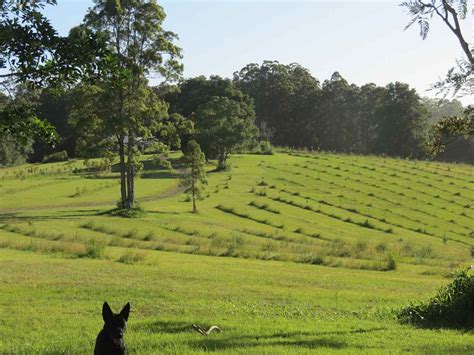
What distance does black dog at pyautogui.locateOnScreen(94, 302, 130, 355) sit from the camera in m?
6.60

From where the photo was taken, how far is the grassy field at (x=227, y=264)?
36.8ft

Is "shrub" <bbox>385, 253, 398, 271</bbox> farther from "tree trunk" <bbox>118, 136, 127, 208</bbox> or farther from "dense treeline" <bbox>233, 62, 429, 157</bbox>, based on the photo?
"dense treeline" <bbox>233, 62, 429, 157</bbox>

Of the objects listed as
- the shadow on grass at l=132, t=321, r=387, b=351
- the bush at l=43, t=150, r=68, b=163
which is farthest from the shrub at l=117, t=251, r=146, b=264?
the bush at l=43, t=150, r=68, b=163

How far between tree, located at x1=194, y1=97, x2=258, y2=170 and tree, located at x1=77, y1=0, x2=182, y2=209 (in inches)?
1232

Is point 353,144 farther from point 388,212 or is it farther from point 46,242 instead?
point 46,242

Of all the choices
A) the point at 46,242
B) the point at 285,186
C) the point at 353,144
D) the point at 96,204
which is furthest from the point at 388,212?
the point at 353,144

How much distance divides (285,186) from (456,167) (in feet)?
147

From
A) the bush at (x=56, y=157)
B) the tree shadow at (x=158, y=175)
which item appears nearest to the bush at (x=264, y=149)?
the tree shadow at (x=158, y=175)

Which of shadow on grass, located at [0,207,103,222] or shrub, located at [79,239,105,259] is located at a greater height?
shrub, located at [79,239,105,259]

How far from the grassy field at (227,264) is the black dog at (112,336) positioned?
2721 millimetres

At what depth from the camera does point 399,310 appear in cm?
1466

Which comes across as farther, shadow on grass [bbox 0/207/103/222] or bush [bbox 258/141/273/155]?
bush [bbox 258/141/273/155]

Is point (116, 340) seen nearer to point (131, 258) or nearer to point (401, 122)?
point (131, 258)

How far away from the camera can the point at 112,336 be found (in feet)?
21.7
